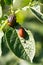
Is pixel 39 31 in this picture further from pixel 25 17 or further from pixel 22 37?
pixel 22 37

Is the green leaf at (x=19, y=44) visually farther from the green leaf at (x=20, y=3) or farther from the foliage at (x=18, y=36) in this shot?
the green leaf at (x=20, y=3)

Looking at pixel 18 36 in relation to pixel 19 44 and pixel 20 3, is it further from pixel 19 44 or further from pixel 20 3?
pixel 20 3

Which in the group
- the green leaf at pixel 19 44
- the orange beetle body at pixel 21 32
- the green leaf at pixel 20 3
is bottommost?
the green leaf at pixel 19 44

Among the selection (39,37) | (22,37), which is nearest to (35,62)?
(39,37)

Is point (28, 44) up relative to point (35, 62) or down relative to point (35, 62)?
up

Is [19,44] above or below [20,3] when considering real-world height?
below

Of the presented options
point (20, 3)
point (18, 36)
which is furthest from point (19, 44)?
point (20, 3)

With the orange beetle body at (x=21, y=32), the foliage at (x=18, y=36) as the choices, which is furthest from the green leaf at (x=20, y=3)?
the orange beetle body at (x=21, y=32)

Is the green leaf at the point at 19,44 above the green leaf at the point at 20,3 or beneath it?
beneath
